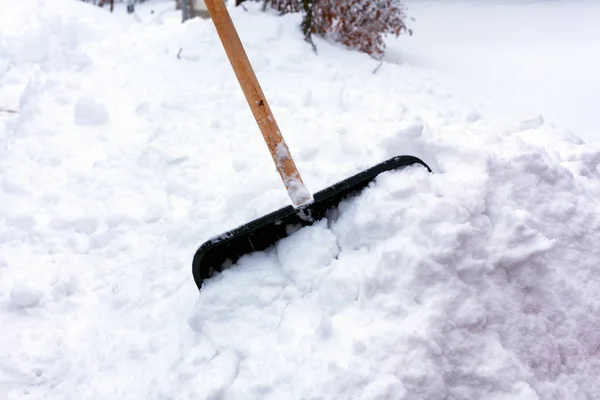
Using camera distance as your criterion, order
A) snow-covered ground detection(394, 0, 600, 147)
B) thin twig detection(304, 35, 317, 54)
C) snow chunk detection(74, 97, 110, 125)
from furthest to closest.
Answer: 1. thin twig detection(304, 35, 317, 54)
2. snow-covered ground detection(394, 0, 600, 147)
3. snow chunk detection(74, 97, 110, 125)

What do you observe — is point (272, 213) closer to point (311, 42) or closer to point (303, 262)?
point (303, 262)

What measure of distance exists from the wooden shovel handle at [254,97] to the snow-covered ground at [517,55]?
90.3 inches

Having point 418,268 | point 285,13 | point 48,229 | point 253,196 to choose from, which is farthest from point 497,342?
point 285,13

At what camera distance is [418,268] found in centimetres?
190

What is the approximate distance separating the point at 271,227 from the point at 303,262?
200mm

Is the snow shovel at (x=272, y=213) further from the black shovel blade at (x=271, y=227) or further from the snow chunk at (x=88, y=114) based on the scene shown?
the snow chunk at (x=88, y=114)

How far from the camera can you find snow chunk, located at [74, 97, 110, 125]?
378 cm

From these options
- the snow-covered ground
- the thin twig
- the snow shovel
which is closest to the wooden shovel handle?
the snow shovel

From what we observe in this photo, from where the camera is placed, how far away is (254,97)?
220cm

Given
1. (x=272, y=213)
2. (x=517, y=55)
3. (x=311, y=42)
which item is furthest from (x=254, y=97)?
(x=517, y=55)

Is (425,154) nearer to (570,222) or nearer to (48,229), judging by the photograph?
(570,222)

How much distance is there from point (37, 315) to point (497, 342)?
2.01m

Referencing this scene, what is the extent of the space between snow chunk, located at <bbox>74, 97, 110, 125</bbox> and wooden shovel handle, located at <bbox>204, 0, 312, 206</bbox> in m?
1.95

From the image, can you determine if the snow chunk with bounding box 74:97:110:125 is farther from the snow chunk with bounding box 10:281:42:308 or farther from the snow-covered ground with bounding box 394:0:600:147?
the snow-covered ground with bounding box 394:0:600:147
